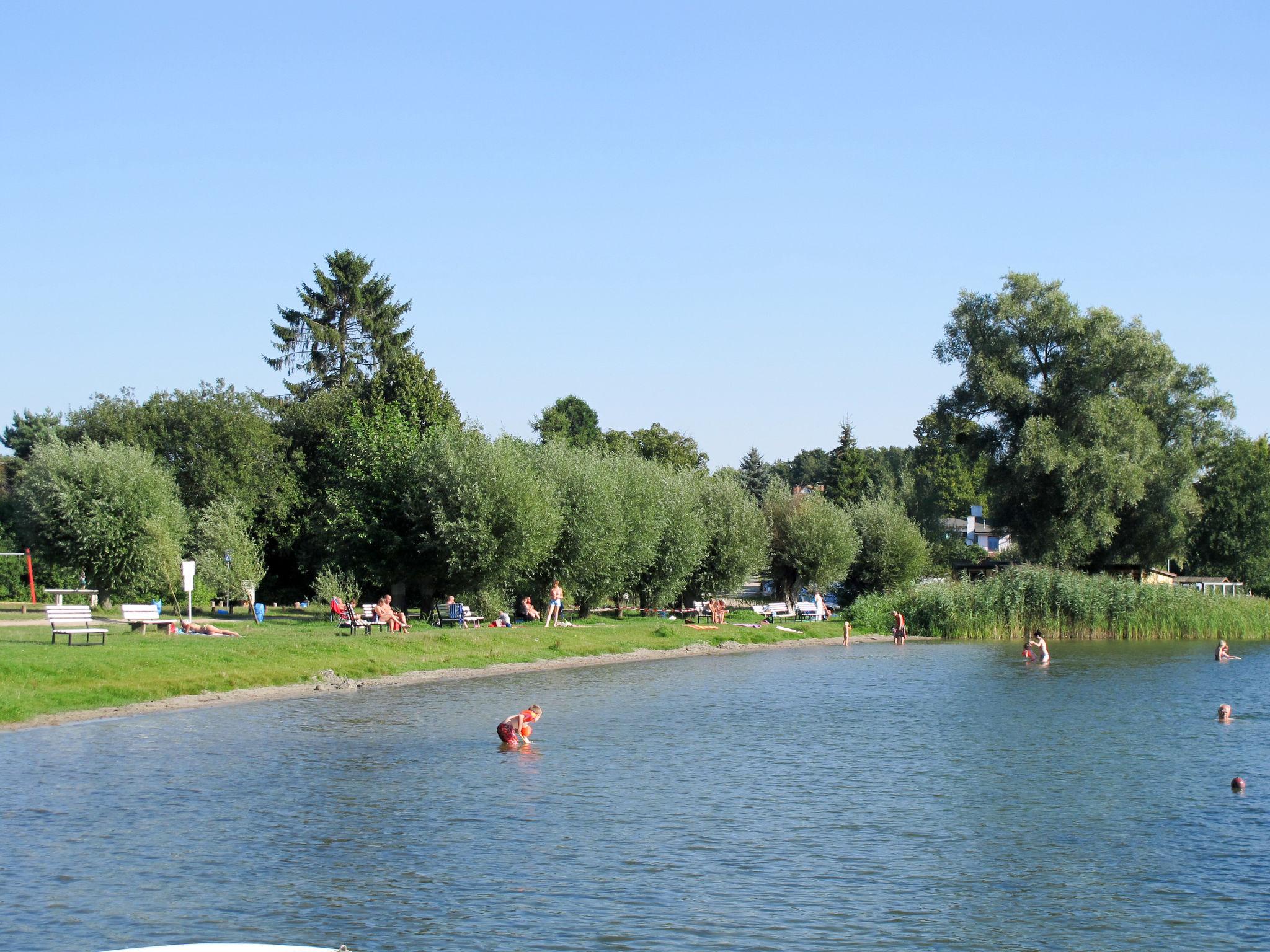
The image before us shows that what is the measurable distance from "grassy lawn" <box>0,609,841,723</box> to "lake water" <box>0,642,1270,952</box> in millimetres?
1675

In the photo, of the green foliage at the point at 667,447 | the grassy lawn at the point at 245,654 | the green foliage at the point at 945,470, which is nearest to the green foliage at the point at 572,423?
the green foliage at the point at 667,447

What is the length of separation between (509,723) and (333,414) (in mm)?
52758

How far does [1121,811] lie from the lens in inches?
814

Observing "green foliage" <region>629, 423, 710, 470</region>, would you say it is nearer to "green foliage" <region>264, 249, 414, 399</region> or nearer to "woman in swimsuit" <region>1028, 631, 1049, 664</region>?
"green foliage" <region>264, 249, 414, 399</region>

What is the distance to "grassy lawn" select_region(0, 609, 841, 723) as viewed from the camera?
28.3 meters

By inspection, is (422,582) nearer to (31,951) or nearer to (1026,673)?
(1026,673)

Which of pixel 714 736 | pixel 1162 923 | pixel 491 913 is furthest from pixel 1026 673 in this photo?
pixel 491 913

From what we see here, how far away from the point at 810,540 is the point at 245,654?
151 ft

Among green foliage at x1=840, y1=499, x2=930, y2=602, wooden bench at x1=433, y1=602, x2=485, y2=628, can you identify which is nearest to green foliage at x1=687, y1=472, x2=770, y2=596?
green foliage at x1=840, y1=499, x2=930, y2=602

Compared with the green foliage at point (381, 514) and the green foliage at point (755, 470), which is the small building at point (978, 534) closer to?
the green foliage at point (755, 470)

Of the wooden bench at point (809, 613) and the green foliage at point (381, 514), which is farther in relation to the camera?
the wooden bench at point (809, 613)

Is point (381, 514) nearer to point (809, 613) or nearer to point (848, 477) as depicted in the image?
point (809, 613)

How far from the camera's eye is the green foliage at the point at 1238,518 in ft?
279

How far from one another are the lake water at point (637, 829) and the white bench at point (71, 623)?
19.2 feet
